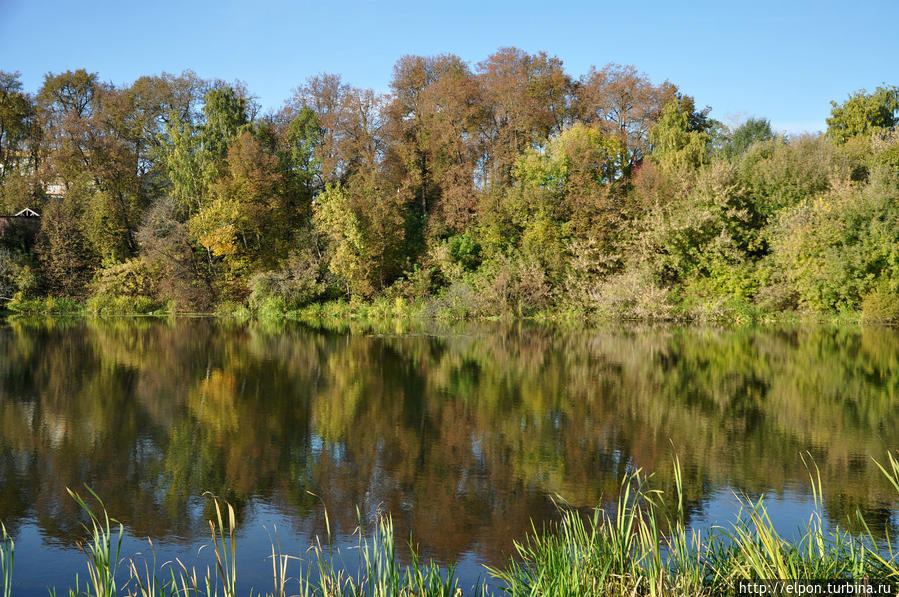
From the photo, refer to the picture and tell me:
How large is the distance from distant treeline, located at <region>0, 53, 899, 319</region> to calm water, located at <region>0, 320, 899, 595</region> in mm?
11644

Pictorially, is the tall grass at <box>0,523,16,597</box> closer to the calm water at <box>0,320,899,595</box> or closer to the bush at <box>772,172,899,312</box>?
the calm water at <box>0,320,899,595</box>

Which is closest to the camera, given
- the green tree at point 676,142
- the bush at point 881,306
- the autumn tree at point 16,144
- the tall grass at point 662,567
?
the tall grass at point 662,567

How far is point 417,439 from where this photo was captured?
31.1 feet

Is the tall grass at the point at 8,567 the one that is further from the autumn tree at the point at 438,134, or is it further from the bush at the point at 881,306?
the autumn tree at the point at 438,134

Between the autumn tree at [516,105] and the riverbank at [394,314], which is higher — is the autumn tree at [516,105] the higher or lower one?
the higher one

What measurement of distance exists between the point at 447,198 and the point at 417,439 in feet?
91.4

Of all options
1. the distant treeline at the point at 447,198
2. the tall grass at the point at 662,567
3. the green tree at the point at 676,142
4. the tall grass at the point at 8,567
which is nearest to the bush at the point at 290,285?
the distant treeline at the point at 447,198

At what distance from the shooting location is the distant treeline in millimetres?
29447

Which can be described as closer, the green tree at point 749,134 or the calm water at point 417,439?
the calm water at point 417,439

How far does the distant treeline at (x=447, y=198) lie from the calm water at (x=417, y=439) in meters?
11.6

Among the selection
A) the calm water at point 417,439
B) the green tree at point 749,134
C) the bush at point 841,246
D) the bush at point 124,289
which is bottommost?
the calm water at point 417,439

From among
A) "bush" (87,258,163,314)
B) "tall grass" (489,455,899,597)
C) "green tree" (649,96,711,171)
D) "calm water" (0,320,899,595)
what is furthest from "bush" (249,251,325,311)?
"tall grass" (489,455,899,597)

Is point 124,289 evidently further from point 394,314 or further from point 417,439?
point 417,439

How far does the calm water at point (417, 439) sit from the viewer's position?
6391 millimetres
